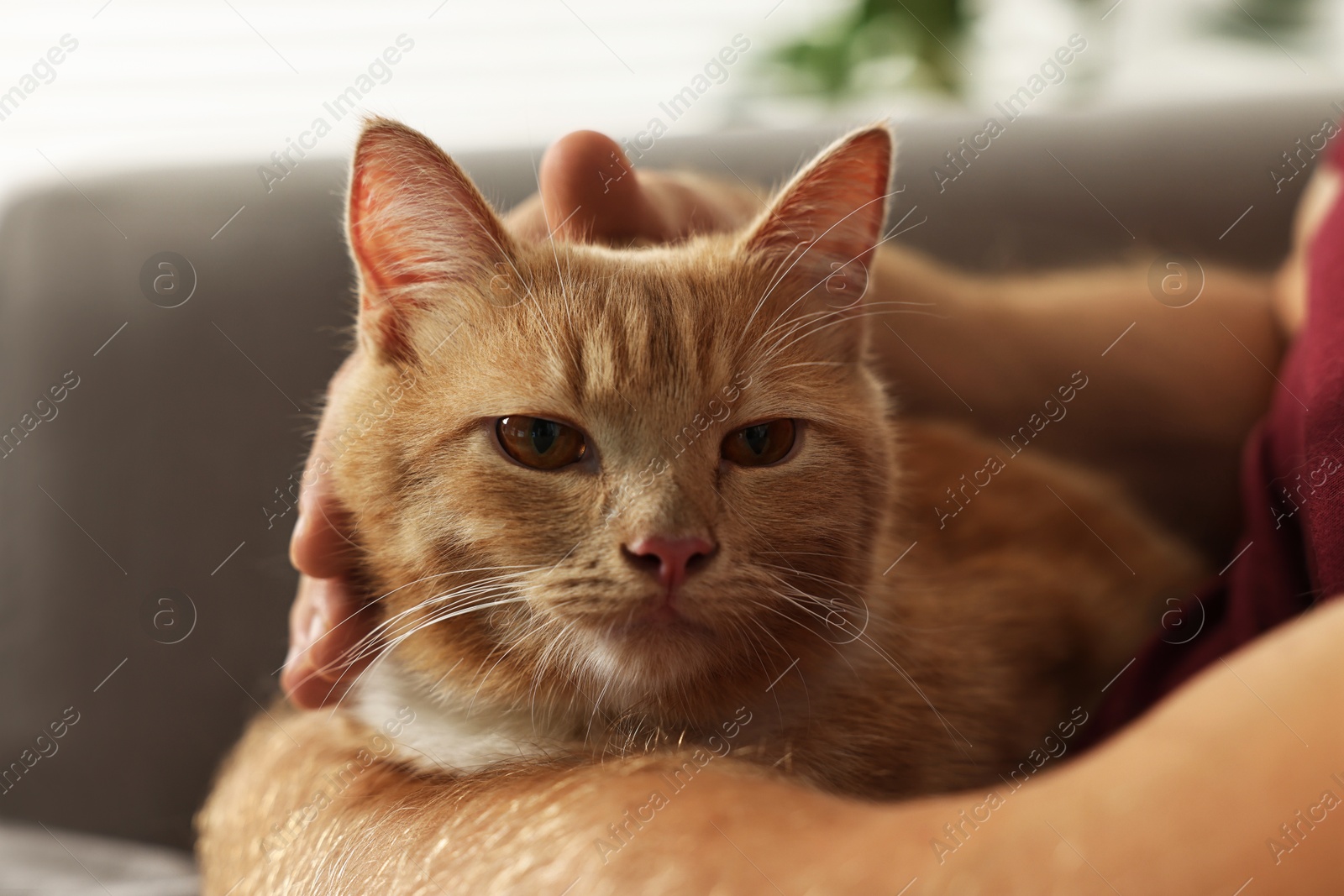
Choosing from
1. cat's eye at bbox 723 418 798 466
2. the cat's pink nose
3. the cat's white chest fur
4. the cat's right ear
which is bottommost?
the cat's white chest fur

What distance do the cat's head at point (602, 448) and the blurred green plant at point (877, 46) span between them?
2.07 meters

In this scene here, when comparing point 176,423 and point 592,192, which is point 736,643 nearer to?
point 592,192

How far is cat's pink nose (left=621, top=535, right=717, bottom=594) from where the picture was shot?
80cm

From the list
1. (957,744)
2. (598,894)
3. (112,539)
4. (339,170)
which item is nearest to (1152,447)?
(957,744)

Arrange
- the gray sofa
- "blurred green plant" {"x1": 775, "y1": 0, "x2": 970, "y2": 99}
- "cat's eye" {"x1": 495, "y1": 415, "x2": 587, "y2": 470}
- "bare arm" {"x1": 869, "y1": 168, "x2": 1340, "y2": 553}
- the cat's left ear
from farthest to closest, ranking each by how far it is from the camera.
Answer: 1. "blurred green plant" {"x1": 775, "y1": 0, "x2": 970, "y2": 99}
2. the gray sofa
3. "bare arm" {"x1": 869, "y1": 168, "x2": 1340, "y2": 553}
4. the cat's left ear
5. "cat's eye" {"x1": 495, "y1": 415, "x2": 587, "y2": 470}

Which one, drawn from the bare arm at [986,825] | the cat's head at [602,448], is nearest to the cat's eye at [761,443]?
the cat's head at [602,448]

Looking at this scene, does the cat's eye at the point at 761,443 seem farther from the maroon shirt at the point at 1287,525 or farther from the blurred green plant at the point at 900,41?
the blurred green plant at the point at 900,41

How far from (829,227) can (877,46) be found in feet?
7.26

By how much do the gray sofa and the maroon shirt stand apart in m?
0.62

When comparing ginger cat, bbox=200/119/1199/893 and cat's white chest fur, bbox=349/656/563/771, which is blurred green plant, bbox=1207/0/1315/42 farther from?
cat's white chest fur, bbox=349/656/563/771

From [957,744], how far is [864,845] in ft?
1.88

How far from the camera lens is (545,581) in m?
0.83

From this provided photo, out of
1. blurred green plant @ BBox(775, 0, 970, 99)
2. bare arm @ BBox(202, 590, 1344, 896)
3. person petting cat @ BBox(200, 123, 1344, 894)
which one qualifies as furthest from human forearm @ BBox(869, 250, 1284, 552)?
blurred green plant @ BBox(775, 0, 970, 99)

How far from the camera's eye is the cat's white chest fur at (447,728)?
922 mm
